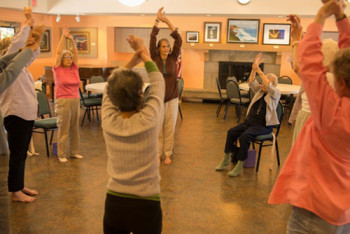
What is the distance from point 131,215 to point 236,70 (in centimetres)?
901

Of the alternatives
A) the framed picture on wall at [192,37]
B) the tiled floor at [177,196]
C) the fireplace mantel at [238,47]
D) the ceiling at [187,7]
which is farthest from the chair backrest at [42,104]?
the framed picture on wall at [192,37]

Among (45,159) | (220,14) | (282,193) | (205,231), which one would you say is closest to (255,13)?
(220,14)

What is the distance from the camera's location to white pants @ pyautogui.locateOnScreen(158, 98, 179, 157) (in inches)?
184

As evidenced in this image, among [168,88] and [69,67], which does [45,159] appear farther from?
[168,88]

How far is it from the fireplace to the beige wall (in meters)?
0.61

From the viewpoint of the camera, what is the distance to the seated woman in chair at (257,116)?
4145 mm

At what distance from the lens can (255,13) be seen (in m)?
8.49

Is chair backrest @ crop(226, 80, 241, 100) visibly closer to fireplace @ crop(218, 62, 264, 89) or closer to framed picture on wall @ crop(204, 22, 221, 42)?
fireplace @ crop(218, 62, 264, 89)

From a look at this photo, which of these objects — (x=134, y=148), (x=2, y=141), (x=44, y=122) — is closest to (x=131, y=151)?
(x=134, y=148)

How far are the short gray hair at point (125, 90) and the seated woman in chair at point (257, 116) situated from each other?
267 cm

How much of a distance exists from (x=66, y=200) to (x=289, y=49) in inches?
313

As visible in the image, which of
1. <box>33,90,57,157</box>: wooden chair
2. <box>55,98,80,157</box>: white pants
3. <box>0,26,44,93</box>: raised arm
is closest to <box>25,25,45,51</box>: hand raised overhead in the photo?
<box>0,26,44,93</box>: raised arm

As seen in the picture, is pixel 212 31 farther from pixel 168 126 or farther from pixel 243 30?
pixel 168 126

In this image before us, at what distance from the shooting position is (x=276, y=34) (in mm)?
9828
